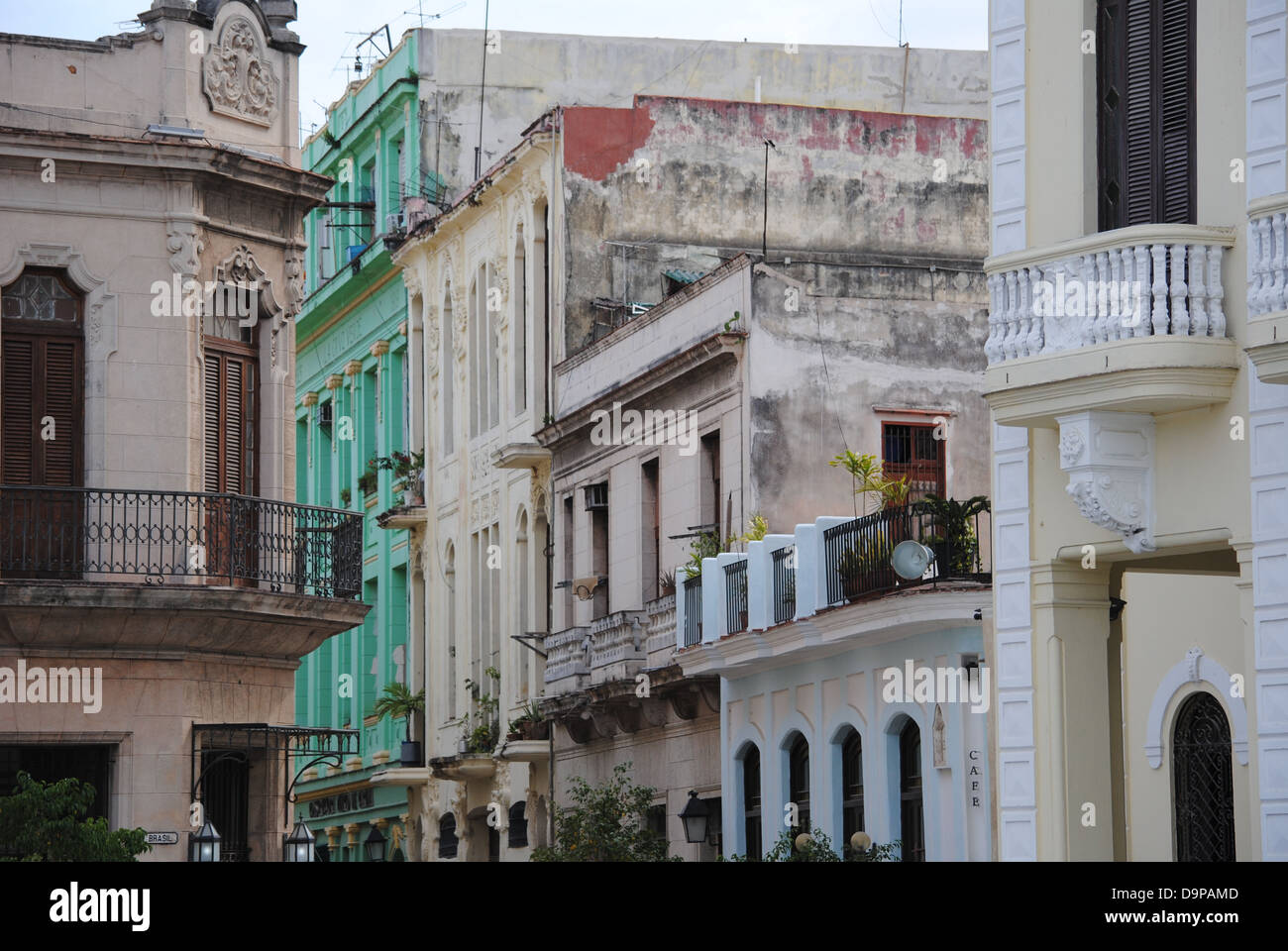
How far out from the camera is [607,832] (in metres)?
31.8

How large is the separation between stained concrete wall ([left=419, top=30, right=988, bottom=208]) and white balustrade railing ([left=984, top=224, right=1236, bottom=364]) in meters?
27.7

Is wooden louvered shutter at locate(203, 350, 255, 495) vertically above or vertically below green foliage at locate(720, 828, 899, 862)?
above

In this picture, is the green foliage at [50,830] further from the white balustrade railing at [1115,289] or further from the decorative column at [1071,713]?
the white balustrade railing at [1115,289]

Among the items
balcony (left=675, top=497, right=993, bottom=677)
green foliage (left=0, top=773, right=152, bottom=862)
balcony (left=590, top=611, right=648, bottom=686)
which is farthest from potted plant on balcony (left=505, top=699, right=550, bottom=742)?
green foliage (left=0, top=773, right=152, bottom=862)

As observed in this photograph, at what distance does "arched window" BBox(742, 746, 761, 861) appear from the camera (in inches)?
1204

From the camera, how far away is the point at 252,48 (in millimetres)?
24984

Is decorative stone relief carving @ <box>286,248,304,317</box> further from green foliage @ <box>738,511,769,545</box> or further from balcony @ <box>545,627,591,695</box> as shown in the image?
balcony @ <box>545,627,591,695</box>

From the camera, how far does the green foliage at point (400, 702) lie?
44.0 m

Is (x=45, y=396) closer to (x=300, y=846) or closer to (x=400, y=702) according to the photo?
(x=300, y=846)

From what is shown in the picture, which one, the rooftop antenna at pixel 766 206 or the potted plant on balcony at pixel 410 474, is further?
the potted plant on balcony at pixel 410 474

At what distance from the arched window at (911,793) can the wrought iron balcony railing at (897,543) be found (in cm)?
162

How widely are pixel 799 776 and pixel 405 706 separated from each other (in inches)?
601

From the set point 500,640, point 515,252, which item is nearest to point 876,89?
point 515,252

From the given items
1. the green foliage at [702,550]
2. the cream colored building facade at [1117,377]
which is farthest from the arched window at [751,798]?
the cream colored building facade at [1117,377]
